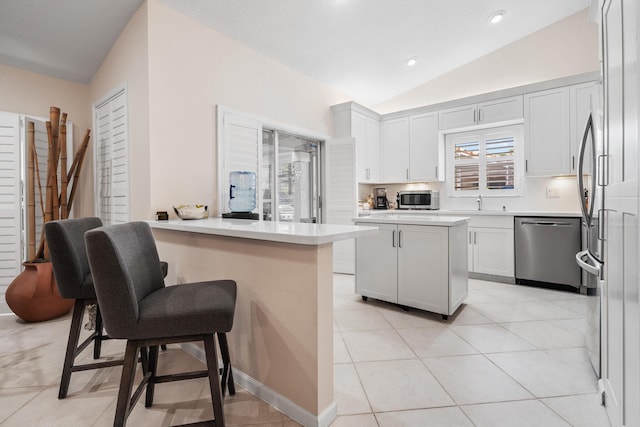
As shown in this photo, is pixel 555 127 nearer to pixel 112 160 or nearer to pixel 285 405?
pixel 285 405

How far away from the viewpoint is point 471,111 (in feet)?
14.8

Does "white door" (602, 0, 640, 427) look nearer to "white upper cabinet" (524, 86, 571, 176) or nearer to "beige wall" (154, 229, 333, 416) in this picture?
"beige wall" (154, 229, 333, 416)

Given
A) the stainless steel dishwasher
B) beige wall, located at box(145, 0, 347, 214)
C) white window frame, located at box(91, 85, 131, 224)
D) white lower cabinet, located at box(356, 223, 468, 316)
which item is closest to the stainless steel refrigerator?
white lower cabinet, located at box(356, 223, 468, 316)

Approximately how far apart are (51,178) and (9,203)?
0.55 metres

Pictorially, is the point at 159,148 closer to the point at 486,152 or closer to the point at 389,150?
the point at 389,150

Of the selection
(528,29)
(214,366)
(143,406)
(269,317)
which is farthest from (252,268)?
(528,29)

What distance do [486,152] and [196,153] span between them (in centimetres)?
414

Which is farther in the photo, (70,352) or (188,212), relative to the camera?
(188,212)

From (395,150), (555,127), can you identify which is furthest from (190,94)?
(555,127)

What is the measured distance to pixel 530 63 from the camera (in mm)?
4312

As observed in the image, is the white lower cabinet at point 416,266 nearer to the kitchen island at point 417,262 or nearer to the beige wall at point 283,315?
the kitchen island at point 417,262

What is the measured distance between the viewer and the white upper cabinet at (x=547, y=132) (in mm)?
3824

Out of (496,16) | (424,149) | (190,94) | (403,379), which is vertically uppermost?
(496,16)

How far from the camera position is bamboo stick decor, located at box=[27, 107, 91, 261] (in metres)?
2.93
